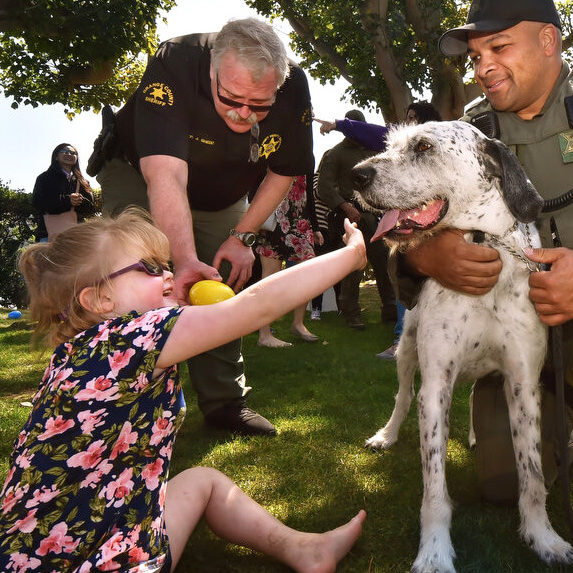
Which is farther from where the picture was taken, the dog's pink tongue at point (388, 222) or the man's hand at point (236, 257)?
the man's hand at point (236, 257)

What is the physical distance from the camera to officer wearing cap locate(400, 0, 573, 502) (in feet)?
9.37

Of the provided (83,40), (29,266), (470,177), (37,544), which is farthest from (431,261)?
(83,40)

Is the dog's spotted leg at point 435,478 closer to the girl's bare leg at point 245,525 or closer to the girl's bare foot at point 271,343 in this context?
the girl's bare leg at point 245,525

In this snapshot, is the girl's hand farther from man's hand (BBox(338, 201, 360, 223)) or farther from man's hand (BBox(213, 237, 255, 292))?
man's hand (BBox(338, 201, 360, 223))

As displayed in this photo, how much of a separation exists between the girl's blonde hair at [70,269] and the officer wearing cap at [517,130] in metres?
1.48

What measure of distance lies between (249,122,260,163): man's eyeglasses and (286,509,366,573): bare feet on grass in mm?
2272

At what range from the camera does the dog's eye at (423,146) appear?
269cm

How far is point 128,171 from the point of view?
3.82m

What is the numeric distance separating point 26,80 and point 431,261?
12.8 meters

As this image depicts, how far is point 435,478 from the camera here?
249cm

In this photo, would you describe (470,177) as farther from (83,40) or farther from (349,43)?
(349,43)

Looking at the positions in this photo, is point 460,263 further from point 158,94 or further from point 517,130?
point 158,94

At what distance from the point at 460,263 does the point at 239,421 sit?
2047 mm

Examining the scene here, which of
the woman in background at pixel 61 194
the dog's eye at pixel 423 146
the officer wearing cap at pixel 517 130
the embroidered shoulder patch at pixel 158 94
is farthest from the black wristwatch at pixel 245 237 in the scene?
the woman in background at pixel 61 194
